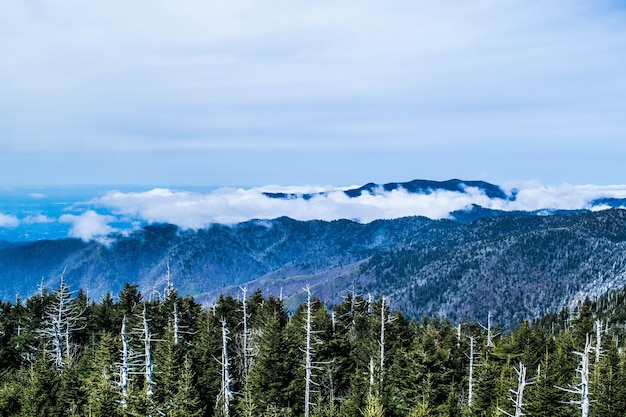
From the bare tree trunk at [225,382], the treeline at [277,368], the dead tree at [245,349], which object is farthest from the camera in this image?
the dead tree at [245,349]

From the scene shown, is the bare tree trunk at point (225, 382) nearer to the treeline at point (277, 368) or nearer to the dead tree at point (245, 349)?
the treeline at point (277, 368)

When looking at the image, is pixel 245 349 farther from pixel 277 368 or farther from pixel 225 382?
pixel 277 368

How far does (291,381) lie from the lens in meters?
51.5

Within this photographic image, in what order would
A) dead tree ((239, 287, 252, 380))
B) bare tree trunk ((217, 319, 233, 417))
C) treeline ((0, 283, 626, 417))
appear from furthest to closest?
dead tree ((239, 287, 252, 380)), bare tree trunk ((217, 319, 233, 417)), treeline ((0, 283, 626, 417))

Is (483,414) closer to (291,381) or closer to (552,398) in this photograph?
(552,398)

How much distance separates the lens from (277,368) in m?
51.2

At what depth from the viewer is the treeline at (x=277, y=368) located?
4025cm

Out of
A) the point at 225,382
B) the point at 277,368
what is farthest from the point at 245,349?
the point at 277,368

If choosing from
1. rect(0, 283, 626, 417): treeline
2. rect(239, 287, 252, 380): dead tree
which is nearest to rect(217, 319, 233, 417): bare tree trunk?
rect(0, 283, 626, 417): treeline

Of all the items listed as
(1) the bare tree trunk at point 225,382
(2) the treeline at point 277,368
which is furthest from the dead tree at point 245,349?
(1) the bare tree trunk at point 225,382

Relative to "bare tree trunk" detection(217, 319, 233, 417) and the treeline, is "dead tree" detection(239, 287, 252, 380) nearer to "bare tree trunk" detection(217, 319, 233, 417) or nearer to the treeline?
the treeline

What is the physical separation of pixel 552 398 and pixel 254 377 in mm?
25772

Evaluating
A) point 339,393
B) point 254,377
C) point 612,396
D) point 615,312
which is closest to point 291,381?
point 254,377

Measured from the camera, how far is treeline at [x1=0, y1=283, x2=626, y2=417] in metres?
40.2
